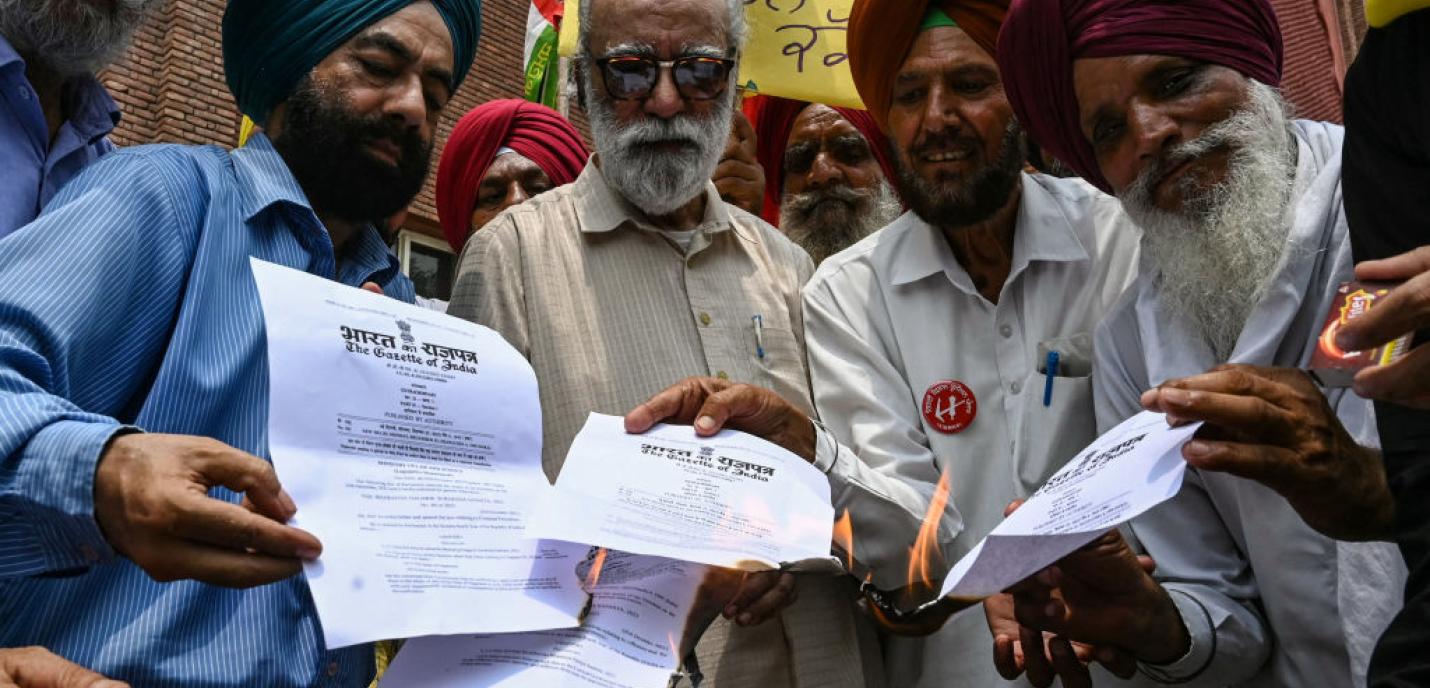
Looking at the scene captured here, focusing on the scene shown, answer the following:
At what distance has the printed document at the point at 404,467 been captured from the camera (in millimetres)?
1626

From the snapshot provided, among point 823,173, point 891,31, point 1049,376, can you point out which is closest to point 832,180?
point 823,173

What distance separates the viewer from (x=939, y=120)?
328 centimetres

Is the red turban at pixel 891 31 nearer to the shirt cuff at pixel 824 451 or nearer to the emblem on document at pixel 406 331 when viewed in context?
the shirt cuff at pixel 824 451

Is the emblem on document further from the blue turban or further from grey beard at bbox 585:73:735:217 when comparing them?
grey beard at bbox 585:73:735:217

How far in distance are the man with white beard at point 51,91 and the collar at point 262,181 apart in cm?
57

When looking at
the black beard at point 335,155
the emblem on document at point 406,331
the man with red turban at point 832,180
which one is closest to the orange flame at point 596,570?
the emblem on document at point 406,331

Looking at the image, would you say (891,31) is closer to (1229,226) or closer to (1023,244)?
(1023,244)

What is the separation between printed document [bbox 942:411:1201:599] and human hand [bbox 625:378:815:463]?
20.9 inches

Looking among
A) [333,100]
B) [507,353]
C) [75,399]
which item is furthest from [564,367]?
[75,399]

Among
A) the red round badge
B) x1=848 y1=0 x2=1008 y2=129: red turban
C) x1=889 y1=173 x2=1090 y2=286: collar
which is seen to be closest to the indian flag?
x1=848 y1=0 x2=1008 y2=129: red turban

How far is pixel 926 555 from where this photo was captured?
8.29 feet

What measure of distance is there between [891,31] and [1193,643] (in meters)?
1.96

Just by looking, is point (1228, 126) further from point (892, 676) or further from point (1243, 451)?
point (892, 676)

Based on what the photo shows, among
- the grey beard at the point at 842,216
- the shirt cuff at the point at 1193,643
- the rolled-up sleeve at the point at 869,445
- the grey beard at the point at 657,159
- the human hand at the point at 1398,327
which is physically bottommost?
the grey beard at the point at 842,216
